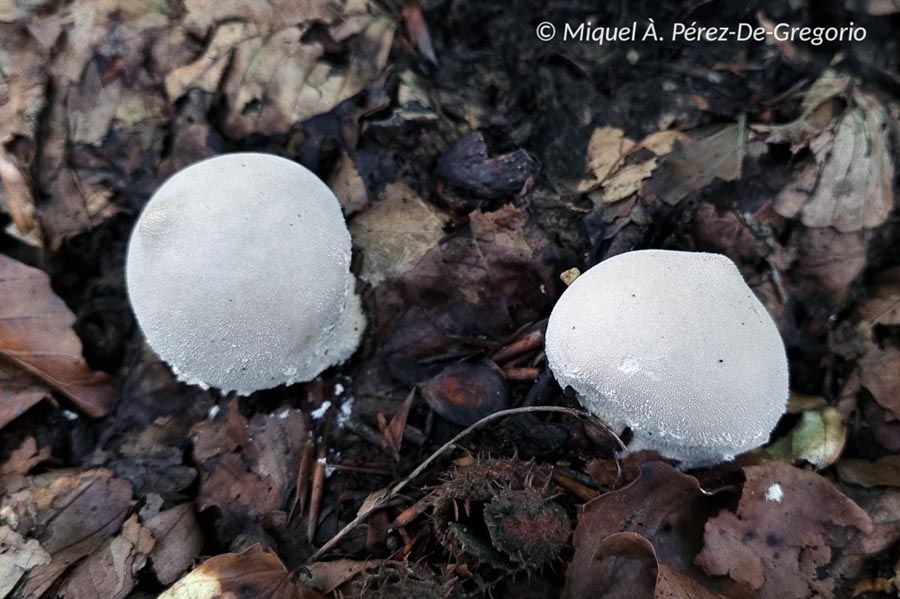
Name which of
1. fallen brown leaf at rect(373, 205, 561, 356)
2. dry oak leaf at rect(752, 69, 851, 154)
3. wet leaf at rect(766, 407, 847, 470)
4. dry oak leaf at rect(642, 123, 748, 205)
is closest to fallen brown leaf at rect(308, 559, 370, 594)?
fallen brown leaf at rect(373, 205, 561, 356)

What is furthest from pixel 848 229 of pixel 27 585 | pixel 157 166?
pixel 27 585

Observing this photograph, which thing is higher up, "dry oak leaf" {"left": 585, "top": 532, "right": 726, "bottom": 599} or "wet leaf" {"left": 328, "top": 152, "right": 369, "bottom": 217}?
"wet leaf" {"left": 328, "top": 152, "right": 369, "bottom": 217}

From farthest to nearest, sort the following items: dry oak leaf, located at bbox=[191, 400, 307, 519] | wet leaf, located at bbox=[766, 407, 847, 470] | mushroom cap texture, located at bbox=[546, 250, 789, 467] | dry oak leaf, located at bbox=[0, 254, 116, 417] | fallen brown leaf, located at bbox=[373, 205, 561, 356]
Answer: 1. fallen brown leaf, located at bbox=[373, 205, 561, 356]
2. dry oak leaf, located at bbox=[0, 254, 116, 417]
3. dry oak leaf, located at bbox=[191, 400, 307, 519]
4. wet leaf, located at bbox=[766, 407, 847, 470]
5. mushroom cap texture, located at bbox=[546, 250, 789, 467]

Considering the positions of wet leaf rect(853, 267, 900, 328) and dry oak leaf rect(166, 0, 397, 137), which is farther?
dry oak leaf rect(166, 0, 397, 137)

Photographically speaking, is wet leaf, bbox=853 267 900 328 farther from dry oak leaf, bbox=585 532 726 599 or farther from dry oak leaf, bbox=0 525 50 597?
dry oak leaf, bbox=0 525 50 597

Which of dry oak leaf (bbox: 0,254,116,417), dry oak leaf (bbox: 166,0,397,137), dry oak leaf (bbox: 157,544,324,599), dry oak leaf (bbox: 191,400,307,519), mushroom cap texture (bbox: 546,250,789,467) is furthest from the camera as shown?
dry oak leaf (bbox: 166,0,397,137)

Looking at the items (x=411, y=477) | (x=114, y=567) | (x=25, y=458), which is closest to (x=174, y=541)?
(x=114, y=567)

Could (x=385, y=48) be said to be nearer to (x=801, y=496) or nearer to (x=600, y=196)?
(x=600, y=196)
